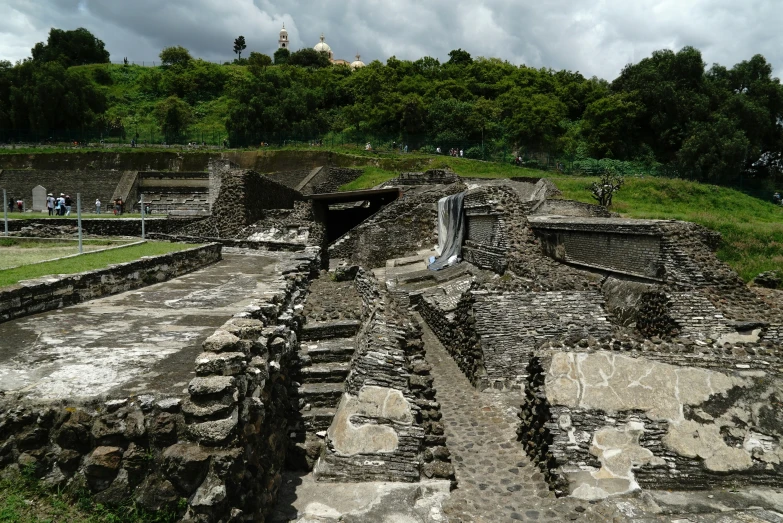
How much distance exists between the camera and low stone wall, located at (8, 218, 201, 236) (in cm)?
1827

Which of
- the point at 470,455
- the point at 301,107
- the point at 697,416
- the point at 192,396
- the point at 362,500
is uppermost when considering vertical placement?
the point at 301,107

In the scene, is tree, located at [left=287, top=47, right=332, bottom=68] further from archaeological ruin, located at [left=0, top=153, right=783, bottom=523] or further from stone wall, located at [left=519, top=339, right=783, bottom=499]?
stone wall, located at [left=519, top=339, right=783, bottom=499]

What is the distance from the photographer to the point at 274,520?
14.6 feet

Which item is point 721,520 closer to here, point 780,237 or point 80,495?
point 80,495

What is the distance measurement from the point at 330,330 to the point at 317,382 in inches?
44.7

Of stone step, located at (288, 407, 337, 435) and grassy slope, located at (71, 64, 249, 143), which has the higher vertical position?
grassy slope, located at (71, 64, 249, 143)

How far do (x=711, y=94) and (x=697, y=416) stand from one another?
4490 centimetres

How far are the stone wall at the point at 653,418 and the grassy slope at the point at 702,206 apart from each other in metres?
9.23

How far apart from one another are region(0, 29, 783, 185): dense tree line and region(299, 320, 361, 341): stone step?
3553 centimetres

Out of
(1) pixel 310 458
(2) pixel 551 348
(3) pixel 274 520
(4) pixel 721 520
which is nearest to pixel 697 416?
(4) pixel 721 520

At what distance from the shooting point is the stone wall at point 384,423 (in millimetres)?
5383

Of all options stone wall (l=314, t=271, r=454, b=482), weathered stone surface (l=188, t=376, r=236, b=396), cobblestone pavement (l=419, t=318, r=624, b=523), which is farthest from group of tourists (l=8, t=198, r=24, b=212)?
weathered stone surface (l=188, t=376, r=236, b=396)

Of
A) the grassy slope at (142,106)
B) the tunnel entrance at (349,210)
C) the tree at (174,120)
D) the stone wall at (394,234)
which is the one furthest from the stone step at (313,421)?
the tree at (174,120)

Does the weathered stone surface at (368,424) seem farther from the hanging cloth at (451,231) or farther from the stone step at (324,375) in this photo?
the hanging cloth at (451,231)
